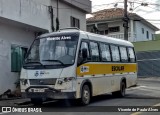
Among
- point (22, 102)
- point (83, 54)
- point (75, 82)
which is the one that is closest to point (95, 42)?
point (83, 54)

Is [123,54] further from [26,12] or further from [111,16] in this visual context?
[111,16]

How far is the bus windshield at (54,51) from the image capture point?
13.9 m

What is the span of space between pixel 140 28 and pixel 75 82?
122 ft

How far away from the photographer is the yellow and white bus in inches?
535

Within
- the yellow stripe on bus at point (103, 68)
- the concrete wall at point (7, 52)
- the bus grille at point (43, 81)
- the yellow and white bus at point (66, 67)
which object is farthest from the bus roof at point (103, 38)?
the concrete wall at point (7, 52)

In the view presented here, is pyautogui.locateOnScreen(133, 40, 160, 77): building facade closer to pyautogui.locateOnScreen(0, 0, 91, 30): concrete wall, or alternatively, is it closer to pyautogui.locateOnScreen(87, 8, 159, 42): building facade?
pyautogui.locateOnScreen(87, 8, 159, 42): building facade

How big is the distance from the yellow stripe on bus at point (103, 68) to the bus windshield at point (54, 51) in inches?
25.6

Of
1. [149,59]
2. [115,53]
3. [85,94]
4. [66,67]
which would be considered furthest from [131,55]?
[149,59]

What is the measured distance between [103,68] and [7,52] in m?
5.49

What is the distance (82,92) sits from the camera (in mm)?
14195

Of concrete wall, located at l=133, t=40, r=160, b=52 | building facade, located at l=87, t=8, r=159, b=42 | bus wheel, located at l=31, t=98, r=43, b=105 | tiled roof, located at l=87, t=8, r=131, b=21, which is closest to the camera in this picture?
bus wheel, located at l=31, t=98, r=43, b=105

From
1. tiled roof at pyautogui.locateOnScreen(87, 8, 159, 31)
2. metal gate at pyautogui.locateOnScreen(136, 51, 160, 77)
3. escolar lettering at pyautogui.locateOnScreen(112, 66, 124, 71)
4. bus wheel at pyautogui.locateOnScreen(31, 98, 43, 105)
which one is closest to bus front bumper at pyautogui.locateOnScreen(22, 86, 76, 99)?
bus wheel at pyautogui.locateOnScreen(31, 98, 43, 105)

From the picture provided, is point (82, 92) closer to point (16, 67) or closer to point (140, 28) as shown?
point (16, 67)

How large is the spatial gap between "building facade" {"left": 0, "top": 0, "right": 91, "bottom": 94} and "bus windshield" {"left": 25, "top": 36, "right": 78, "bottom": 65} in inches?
145
